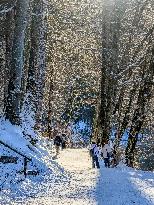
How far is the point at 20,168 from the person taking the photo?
18234 mm

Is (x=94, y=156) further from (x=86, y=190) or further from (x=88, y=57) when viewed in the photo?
(x=88, y=57)

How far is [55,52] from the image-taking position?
41469 millimetres

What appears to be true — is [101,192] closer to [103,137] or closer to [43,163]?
[43,163]

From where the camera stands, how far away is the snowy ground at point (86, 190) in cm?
1402

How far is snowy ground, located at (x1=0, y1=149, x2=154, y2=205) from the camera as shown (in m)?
14.0

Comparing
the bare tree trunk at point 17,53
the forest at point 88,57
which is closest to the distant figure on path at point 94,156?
the forest at point 88,57

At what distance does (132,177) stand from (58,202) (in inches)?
257

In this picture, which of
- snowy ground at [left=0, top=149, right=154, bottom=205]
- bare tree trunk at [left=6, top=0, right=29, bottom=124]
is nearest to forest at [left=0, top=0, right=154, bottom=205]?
bare tree trunk at [left=6, top=0, right=29, bottom=124]

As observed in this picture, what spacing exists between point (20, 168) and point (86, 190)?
2.93m

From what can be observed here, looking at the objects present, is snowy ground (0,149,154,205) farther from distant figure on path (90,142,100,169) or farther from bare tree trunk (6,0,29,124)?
distant figure on path (90,142,100,169)

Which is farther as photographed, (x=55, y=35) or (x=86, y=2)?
(x=55, y=35)

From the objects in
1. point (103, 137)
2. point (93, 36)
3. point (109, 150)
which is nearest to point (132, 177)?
point (109, 150)

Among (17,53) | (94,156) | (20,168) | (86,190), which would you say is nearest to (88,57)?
(94,156)

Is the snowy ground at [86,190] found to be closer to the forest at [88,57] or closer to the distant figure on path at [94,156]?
the forest at [88,57]
